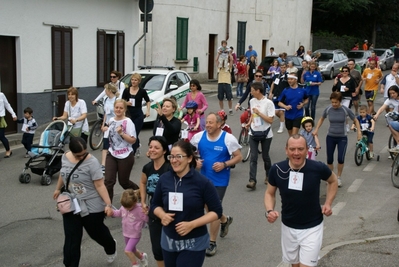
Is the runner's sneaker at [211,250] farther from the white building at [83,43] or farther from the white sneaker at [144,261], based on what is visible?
the white building at [83,43]

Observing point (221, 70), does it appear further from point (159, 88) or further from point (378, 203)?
point (378, 203)

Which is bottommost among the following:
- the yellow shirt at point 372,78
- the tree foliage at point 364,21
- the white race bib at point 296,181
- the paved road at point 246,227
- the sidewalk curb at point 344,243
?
the paved road at point 246,227

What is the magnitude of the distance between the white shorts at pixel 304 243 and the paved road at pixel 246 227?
4.44 ft

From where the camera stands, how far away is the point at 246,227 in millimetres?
8492

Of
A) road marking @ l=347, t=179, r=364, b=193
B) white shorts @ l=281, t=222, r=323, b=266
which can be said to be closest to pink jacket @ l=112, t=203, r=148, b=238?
white shorts @ l=281, t=222, r=323, b=266

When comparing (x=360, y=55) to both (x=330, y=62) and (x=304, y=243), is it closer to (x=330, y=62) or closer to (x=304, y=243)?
(x=330, y=62)

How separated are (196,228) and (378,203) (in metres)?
5.52

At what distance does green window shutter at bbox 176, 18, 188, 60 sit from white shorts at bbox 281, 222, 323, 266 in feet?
75.0

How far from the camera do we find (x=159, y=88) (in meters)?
17.2

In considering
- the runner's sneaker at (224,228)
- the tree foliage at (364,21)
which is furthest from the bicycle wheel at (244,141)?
the tree foliage at (364,21)

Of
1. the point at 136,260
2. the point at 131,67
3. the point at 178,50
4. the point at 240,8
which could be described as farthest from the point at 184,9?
the point at 136,260

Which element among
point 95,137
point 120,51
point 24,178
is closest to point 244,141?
point 95,137

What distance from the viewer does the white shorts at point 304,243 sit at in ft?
18.1

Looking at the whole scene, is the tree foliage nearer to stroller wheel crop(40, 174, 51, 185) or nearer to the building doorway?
the building doorway
